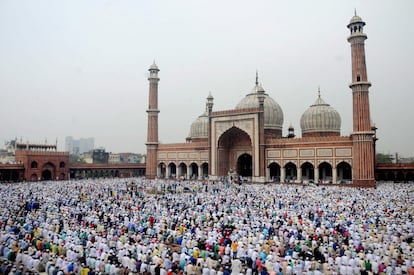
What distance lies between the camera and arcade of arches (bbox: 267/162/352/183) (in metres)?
28.8

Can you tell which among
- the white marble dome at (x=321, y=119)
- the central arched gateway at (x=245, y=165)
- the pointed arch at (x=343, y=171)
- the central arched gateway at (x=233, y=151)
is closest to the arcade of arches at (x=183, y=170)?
the central arched gateway at (x=233, y=151)

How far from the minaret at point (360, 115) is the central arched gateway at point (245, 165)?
39.7ft

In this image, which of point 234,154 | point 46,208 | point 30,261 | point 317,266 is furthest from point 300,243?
point 234,154

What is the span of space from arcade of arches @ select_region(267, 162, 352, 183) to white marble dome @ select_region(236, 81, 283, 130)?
5.19 meters

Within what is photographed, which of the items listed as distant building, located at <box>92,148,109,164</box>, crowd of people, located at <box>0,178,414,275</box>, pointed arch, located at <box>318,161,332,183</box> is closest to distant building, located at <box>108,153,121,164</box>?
distant building, located at <box>92,148,109,164</box>

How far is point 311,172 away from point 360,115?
797cm

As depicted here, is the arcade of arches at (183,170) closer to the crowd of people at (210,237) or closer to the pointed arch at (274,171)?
the pointed arch at (274,171)

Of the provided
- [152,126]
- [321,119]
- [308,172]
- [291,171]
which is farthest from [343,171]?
[152,126]

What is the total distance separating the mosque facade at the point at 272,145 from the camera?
26688 millimetres

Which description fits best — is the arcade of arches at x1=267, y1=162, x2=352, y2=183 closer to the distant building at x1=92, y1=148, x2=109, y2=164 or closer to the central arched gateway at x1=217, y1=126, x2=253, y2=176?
the central arched gateway at x1=217, y1=126, x2=253, y2=176

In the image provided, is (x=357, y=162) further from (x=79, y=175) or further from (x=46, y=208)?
(x=79, y=175)

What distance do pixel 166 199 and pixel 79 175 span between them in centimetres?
2715

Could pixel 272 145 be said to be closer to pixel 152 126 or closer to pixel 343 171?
pixel 343 171

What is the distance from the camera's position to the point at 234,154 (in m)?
35.8
